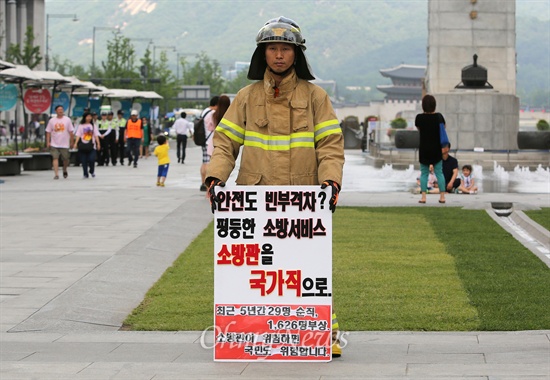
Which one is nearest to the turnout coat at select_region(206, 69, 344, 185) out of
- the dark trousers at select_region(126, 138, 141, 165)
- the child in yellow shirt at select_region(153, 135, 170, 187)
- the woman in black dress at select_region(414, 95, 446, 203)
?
the woman in black dress at select_region(414, 95, 446, 203)

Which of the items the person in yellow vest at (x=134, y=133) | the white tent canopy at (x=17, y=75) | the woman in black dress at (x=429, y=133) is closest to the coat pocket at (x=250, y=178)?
the woman in black dress at (x=429, y=133)

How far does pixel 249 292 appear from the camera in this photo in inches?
286

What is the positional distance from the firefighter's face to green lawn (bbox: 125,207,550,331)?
2.39m

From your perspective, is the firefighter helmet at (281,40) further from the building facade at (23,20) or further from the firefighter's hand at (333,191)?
the building facade at (23,20)

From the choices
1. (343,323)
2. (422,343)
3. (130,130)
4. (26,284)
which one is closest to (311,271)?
(422,343)

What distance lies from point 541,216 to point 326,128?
10.9m

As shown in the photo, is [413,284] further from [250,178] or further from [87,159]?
[87,159]

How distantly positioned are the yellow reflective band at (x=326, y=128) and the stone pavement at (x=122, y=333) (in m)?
1.41

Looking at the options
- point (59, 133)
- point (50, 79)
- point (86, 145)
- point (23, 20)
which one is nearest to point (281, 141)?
point (59, 133)

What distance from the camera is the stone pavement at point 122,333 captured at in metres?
7.18

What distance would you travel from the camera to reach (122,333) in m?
8.98

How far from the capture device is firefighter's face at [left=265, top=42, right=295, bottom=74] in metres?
7.45

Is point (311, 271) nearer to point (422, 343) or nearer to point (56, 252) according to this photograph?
point (422, 343)

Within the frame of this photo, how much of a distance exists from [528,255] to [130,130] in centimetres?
2582
